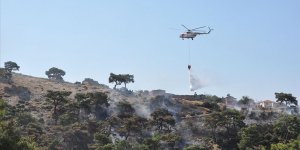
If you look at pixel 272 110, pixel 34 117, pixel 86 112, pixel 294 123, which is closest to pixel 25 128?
pixel 34 117

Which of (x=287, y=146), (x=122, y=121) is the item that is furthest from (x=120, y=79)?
(x=287, y=146)

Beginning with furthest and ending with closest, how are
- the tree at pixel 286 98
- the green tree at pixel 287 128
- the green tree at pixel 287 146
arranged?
the tree at pixel 286 98 → the green tree at pixel 287 128 → the green tree at pixel 287 146

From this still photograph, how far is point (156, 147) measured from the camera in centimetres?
11238

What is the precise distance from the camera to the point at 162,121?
138125 millimetres

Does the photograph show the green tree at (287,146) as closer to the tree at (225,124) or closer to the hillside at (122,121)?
the hillside at (122,121)

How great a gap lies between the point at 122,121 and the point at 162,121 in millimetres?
11235

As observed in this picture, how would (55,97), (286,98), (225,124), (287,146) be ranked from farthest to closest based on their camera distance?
(286,98) → (225,124) → (55,97) → (287,146)

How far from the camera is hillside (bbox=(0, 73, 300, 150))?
118 metres

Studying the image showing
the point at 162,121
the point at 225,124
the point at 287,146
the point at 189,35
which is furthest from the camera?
the point at 162,121

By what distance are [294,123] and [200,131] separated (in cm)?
2791

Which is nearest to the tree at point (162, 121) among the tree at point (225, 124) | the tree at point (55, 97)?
the tree at point (225, 124)

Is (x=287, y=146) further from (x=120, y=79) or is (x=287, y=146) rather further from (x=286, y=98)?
(x=120, y=79)

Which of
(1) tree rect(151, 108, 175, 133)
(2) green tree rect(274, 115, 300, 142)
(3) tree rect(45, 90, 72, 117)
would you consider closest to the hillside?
(1) tree rect(151, 108, 175, 133)

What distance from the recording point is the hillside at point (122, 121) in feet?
387
